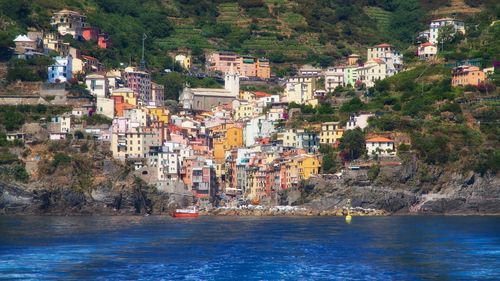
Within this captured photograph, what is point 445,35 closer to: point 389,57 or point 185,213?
point 389,57

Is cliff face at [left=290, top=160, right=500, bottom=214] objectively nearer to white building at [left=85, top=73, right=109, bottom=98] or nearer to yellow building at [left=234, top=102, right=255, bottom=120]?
white building at [left=85, top=73, right=109, bottom=98]

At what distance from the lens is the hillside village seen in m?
114

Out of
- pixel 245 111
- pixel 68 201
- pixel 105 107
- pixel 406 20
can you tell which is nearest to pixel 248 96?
pixel 245 111

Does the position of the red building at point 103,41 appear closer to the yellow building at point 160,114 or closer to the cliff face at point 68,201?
the yellow building at point 160,114

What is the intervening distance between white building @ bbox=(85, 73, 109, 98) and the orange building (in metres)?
31.2

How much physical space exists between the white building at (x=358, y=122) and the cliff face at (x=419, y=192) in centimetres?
1127

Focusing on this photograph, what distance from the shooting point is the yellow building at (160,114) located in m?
126

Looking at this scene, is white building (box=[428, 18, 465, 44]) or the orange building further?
white building (box=[428, 18, 465, 44])

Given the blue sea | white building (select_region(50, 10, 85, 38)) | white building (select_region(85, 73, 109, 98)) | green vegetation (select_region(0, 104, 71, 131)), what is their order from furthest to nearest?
white building (select_region(50, 10, 85, 38)), white building (select_region(85, 73, 109, 98)), green vegetation (select_region(0, 104, 71, 131)), the blue sea

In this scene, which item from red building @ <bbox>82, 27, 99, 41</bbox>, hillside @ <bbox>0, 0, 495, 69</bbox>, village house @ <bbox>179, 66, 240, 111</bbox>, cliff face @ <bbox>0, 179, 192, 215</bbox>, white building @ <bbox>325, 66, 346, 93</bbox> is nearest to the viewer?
cliff face @ <bbox>0, 179, 192, 215</bbox>

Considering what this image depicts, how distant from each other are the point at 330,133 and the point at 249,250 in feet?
173

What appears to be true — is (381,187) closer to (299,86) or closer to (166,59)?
(299,86)

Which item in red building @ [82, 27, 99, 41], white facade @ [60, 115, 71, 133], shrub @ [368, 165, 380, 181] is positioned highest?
red building @ [82, 27, 99, 41]

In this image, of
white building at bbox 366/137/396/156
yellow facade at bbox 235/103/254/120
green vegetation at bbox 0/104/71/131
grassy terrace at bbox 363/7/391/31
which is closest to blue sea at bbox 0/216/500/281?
white building at bbox 366/137/396/156
